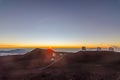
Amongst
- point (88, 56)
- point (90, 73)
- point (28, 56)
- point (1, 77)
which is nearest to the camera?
point (90, 73)

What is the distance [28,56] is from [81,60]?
1546 cm

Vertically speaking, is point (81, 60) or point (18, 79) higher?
point (81, 60)

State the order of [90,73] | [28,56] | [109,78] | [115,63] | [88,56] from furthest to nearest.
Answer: [28,56] < [88,56] < [115,63] < [90,73] < [109,78]

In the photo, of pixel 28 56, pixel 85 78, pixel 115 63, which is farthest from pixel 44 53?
pixel 85 78

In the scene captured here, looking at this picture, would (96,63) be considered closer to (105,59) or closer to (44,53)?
(105,59)

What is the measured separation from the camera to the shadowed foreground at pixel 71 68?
2172cm

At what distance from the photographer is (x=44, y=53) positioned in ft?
141

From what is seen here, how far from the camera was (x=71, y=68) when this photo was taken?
25.7 meters

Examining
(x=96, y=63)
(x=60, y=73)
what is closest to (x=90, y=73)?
(x=60, y=73)

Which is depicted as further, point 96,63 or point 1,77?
point 96,63

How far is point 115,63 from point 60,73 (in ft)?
34.4

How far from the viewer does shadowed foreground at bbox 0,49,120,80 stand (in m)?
21.7

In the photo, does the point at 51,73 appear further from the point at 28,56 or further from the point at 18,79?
the point at 28,56

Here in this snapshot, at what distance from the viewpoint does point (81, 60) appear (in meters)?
30.9
